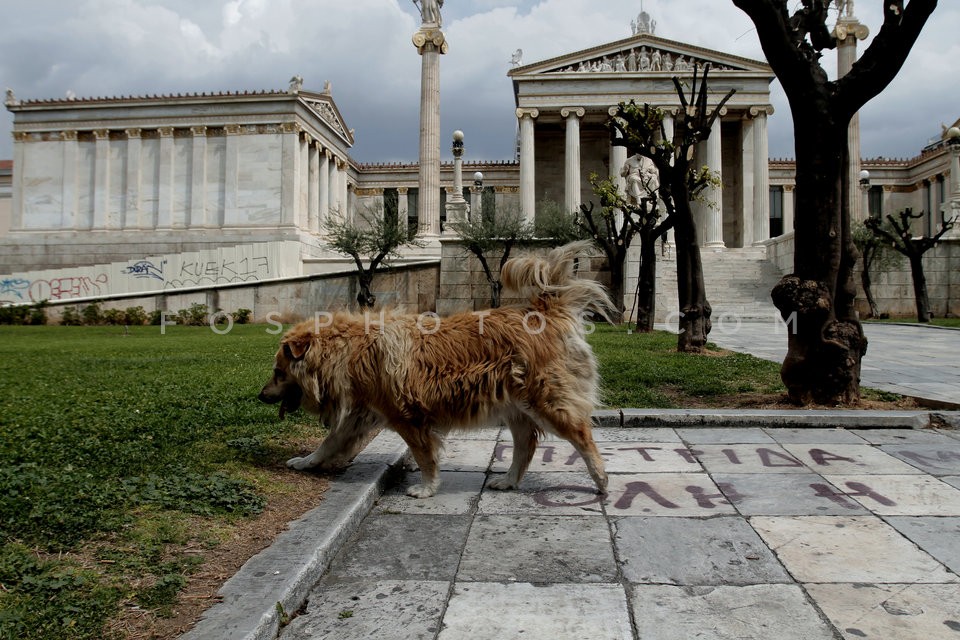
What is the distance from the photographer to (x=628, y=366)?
10234 mm

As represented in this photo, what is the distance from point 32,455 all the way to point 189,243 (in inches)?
1546

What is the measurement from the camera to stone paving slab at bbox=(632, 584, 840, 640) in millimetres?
2602

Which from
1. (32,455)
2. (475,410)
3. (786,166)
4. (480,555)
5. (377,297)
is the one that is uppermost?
(786,166)

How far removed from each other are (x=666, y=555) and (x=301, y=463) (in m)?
2.60

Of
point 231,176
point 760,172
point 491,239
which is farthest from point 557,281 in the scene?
point 760,172

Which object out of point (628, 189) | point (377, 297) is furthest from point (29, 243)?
point (628, 189)

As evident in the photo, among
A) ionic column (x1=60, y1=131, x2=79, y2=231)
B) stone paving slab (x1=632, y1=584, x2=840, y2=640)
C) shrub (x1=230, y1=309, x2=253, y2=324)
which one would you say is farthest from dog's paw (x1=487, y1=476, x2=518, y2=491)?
ionic column (x1=60, y1=131, x2=79, y2=231)

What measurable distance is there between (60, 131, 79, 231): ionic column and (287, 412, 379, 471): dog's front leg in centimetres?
4530

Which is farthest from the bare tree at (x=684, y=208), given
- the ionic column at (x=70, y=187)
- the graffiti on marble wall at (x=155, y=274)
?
the ionic column at (x=70, y=187)

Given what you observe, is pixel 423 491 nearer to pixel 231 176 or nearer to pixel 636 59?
pixel 231 176

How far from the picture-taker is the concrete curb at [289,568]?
2.51 metres

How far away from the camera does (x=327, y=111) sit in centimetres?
4791

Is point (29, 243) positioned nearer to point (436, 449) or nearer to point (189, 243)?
point (189, 243)

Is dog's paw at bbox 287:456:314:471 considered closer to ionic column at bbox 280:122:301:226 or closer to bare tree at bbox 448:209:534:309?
bare tree at bbox 448:209:534:309
